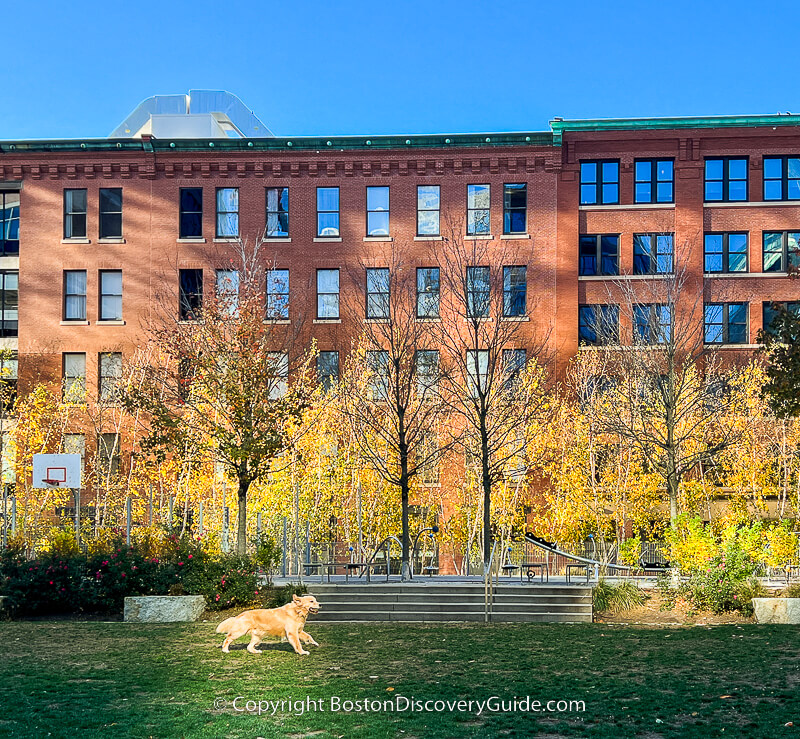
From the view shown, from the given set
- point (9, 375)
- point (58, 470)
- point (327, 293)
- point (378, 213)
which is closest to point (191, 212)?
point (327, 293)

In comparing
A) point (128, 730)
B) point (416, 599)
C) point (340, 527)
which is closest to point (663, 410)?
point (340, 527)

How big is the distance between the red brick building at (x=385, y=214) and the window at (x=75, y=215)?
8 centimetres

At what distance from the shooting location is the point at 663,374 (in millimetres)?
40250

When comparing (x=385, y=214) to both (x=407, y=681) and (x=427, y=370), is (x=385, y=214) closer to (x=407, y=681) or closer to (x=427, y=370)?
(x=427, y=370)

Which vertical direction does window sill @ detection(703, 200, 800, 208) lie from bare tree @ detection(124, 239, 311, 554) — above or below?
above

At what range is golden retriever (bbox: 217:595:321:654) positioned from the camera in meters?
16.6

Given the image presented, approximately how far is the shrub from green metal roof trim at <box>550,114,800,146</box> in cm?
2831

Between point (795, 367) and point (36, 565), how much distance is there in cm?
1798

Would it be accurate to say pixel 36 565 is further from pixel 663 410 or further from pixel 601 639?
pixel 663 410

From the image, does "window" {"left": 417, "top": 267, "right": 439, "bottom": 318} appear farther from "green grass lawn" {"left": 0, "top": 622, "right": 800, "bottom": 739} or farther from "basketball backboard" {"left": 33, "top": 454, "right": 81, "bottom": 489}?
"green grass lawn" {"left": 0, "top": 622, "right": 800, "bottom": 739}

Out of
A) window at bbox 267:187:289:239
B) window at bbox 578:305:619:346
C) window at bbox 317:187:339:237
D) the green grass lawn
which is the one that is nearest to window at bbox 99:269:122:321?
window at bbox 267:187:289:239

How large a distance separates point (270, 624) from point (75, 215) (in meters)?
39.8

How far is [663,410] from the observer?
4006cm

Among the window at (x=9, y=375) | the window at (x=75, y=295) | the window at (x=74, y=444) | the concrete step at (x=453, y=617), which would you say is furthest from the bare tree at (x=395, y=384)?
the window at (x=9, y=375)
